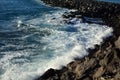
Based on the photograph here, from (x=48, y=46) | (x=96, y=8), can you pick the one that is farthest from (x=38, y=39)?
(x=96, y=8)

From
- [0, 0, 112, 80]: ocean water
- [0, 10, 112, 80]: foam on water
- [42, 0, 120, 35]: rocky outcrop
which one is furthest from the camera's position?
[42, 0, 120, 35]: rocky outcrop

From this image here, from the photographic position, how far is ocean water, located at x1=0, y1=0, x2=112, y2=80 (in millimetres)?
22391

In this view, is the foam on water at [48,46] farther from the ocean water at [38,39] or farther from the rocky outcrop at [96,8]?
the rocky outcrop at [96,8]

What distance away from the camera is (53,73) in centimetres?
2067

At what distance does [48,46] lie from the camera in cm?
2659

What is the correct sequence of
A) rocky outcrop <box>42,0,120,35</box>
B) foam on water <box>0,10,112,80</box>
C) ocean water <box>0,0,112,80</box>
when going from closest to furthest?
foam on water <box>0,10,112,80</box>, ocean water <box>0,0,112,80</box>, rocky outcrop <box>42,0,120,35</box>

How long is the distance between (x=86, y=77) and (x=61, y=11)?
74.0 ft

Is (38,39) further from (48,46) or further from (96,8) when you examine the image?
(96,8)

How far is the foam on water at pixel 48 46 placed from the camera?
2191cm

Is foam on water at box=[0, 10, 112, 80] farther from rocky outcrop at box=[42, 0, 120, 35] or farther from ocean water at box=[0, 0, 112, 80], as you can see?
rocky outcrop at box=[42, 0, 120, 35]

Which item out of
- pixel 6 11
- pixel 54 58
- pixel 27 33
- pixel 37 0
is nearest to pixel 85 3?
pixel 37 0

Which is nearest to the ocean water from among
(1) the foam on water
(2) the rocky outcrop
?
(1) the foam on water

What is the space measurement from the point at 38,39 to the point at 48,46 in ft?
7.44

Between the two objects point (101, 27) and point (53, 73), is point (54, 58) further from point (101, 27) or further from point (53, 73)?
point (101, 27)
